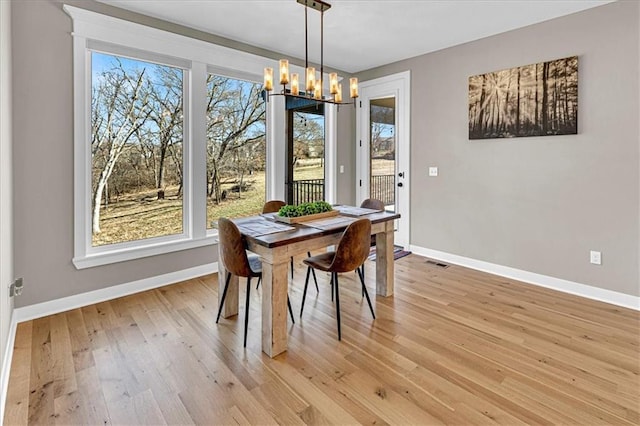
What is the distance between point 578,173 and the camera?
329 centimetres

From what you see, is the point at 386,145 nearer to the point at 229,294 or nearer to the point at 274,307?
the point at 229,294

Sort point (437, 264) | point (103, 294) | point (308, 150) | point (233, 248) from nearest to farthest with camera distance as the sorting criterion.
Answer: point (233, 248), point (103, 294), point (437, 264), point (308, 150)

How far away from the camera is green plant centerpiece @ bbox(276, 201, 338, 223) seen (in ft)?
9.18

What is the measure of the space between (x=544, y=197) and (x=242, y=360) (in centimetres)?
324

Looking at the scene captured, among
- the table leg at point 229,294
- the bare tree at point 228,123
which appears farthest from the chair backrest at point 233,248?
the bare tree at point 228,123

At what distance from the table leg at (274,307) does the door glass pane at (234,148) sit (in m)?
1.92

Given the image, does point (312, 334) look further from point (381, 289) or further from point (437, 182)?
point (437, 182)

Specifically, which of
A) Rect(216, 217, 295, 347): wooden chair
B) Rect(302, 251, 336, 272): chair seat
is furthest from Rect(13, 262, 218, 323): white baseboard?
Rect(302, 251, 336, 272): chair seat

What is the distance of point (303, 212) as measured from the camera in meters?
2.90

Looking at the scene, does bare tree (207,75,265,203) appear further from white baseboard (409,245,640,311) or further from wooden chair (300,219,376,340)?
white baseboard (409,245,640,311)

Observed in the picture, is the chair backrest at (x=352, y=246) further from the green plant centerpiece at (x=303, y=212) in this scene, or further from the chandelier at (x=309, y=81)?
the chandelier at (x=309, y=81)

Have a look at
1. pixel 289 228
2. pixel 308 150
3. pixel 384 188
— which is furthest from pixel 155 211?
pixel 384 188

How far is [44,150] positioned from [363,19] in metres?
3.00

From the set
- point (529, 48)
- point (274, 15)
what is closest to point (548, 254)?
point (529, 48)
